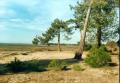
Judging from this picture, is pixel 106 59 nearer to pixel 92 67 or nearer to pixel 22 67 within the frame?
pixel 92 67

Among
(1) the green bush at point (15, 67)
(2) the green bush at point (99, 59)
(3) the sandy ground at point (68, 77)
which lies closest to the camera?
(3) the sandy ground at point (68, 77)

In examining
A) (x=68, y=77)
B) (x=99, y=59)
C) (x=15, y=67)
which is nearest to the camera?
(x=68, y=77)

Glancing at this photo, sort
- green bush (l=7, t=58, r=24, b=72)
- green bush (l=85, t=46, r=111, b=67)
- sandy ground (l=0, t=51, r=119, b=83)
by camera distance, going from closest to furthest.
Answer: sandy ground (l=0, t=51, r=119, b=83), green bush (l=7, t=58, r=24, b=72), green bush (l=85, t=46, r=111, b=67)

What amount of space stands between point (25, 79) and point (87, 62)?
23.5 feet

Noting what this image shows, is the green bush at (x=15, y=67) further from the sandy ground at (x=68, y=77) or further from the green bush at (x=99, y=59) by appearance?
the green bush at (x=99, y=59)

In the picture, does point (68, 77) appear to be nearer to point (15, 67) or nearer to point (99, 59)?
point (15, 67)

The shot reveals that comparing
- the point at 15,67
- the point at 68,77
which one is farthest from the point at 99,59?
the point at 15,67

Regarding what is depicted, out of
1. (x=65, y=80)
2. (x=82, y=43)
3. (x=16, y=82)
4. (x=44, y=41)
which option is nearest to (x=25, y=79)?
(x=16, y=82)

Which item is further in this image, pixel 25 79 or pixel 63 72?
pixel 63 72

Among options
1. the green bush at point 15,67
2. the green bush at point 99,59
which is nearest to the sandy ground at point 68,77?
the green bush at point 99,59

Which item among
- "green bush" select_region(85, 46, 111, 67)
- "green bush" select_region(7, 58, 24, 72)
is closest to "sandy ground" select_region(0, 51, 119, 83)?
"green bush" select_region(85, 46, 111, 67)

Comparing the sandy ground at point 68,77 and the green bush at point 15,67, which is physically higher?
the green bush at point 15,67

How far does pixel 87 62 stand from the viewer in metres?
24.9

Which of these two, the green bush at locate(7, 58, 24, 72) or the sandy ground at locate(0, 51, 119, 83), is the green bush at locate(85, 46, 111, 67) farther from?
the green bush at locate(7, 58, 24, 72)
